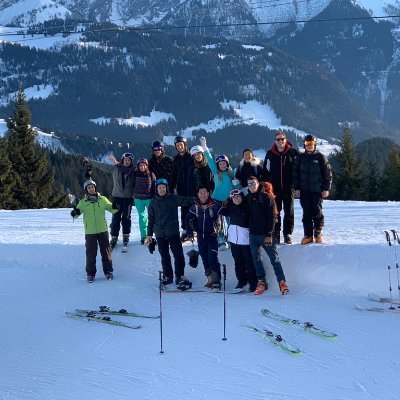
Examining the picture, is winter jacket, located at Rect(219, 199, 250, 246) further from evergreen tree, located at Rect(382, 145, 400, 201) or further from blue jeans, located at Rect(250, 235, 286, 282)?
evergreen tree, located at Rect(382, 145, 400, 201)

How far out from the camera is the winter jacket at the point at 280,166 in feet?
29.8

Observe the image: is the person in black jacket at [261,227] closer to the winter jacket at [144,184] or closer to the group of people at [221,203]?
the group of people at [221,203]

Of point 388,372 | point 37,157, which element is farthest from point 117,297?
point 37,157

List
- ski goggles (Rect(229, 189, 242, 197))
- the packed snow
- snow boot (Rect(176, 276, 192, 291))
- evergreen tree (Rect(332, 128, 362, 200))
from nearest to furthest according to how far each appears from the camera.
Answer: the packed snow, ski goggles (Rect(229, 189, 242, 197)), snow boot (Rect(176, 276, 192, 291)), evergreen tree (Rect(332, 128, 362, 200))

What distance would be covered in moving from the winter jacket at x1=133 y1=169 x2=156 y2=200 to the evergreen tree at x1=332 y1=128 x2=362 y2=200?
85.5ft

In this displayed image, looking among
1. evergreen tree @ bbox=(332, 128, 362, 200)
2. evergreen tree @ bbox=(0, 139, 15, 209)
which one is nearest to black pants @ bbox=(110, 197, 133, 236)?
evergreen tree @ bbox=(0, 139, 15, 209)

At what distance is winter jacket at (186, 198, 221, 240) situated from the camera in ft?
28.8

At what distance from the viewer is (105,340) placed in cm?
727

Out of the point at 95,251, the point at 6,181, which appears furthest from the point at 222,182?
the point at 6,181

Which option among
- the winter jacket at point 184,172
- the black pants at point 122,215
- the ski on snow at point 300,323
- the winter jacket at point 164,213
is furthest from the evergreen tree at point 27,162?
the ski on snow at point 300,323

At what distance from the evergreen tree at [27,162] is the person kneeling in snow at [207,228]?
28764 millimetres

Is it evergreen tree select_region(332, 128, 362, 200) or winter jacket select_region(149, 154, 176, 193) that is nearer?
winter jacket select_region(149, 154, 176, 193)

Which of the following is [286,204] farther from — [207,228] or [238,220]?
[207,228]

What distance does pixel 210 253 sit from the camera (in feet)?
29.2
